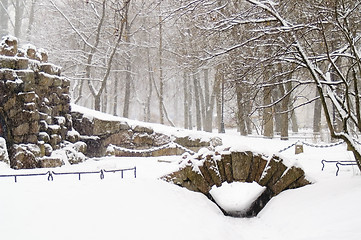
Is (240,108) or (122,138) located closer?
(240,108)

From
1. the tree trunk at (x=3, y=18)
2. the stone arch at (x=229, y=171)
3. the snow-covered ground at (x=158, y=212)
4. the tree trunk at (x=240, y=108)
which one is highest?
the tree trunk at (x=3, y=18)

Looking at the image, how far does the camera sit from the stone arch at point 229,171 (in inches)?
350

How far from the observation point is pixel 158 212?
6.74 meters

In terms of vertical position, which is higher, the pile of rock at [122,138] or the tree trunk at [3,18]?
the tree trunk at [3,18]

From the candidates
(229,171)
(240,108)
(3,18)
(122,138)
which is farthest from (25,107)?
(3,18)

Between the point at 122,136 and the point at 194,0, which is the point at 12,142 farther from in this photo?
the point at 194,0

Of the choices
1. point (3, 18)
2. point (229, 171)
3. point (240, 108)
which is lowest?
point (229, 171)

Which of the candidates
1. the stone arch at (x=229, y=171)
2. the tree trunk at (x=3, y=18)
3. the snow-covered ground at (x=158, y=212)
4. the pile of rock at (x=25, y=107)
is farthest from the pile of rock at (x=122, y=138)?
the tree trunk at (x=3, y=18)

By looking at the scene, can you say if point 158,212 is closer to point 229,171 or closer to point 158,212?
point 158,212

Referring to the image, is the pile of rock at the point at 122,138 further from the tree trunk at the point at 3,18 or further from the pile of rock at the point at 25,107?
the tree trunk at the point at 3,18

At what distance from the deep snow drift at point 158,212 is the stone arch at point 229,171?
28 cm

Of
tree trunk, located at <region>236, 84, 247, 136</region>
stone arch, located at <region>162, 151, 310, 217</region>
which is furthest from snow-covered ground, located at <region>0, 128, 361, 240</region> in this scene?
tree trunk, located at <region>236, 84, 247, 136</region>

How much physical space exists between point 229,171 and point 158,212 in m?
2.90

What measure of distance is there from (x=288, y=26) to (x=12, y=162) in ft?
29.9
